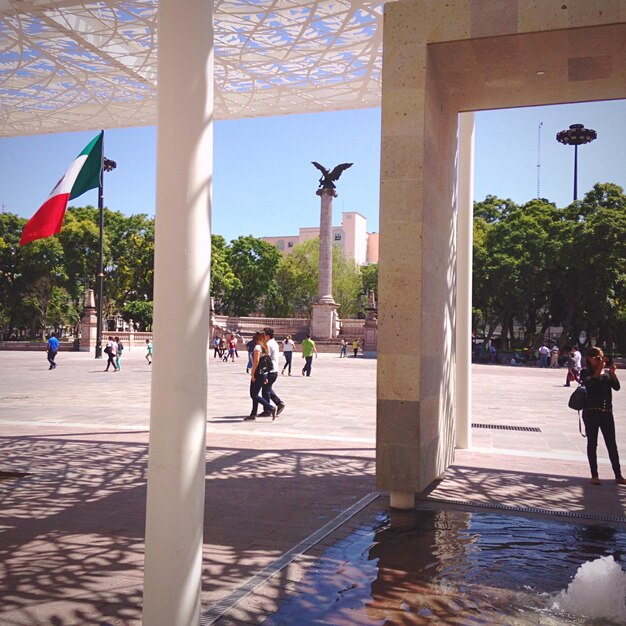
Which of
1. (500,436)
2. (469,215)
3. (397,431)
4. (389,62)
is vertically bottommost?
(500,436)

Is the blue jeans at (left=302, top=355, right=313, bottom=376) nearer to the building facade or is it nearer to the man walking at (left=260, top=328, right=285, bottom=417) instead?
the man walking at (left=260, top=328, right=285, bottom=417)

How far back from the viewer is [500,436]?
38.8 ft

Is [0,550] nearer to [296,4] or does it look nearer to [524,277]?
[296,4]

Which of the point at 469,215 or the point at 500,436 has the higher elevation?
the point at 469,215

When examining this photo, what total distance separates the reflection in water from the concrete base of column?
0.34ft

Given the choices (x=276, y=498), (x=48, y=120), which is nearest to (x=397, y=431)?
(x=276, y=498)

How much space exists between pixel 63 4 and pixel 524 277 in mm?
43042

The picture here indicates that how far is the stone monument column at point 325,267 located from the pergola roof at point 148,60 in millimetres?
41224

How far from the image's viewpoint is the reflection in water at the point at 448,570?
411 centimetres

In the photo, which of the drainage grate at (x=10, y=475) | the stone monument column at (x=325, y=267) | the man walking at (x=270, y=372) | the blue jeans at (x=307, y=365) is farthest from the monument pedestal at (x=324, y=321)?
the drainage grate at (x=10, y=475)

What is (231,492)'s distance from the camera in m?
7.27

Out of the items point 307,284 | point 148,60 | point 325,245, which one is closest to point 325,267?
point 325,245

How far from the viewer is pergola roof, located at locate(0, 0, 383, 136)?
16.8m

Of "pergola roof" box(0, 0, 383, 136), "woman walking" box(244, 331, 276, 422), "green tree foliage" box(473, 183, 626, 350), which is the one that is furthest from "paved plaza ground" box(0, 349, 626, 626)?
"green tree foliage" box(473, 183, 626, 350)
